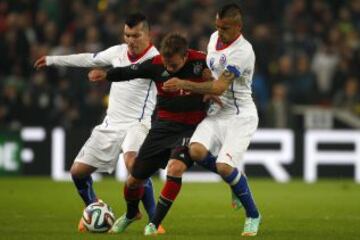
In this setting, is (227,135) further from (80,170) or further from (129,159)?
(80,170)

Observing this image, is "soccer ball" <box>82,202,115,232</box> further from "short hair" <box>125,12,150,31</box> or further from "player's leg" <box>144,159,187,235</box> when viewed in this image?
"short hair" <box>125,12,150,31</box>

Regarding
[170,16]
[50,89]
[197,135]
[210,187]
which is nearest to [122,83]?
[197,135]

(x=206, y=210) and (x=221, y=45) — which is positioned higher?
(x=221, y=45)

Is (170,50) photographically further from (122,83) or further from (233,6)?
(122,83)

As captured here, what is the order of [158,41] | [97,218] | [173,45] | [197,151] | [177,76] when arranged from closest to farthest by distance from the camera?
[173,45] < [197,151] < [177,76] < [97,218] < [158,41]

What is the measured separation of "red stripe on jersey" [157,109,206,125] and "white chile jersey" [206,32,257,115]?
117 millimetres

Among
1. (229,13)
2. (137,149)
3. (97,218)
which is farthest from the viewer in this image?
(137,149)

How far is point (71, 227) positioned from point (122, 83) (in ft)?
5.43

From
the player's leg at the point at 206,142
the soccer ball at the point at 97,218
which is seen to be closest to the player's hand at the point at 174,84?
the player's leg at the point at 206,142

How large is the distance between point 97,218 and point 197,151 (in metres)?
1.35

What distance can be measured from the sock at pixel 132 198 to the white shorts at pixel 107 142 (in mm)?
733

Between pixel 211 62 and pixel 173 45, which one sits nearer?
pixel 173 45

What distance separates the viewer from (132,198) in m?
10.8

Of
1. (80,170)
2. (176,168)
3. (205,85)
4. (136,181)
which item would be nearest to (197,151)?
(176,168)
